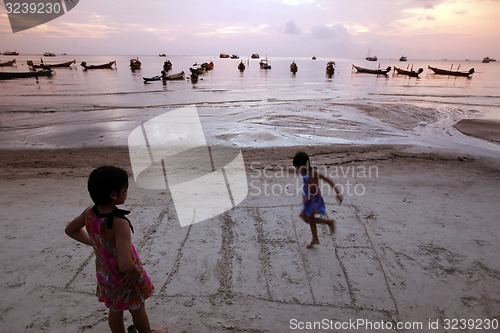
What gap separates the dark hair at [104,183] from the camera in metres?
1.79

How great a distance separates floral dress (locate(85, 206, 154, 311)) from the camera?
1.94 m

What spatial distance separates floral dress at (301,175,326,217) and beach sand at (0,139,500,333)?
1.86ft

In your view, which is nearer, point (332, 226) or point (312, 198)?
point (312, 198)

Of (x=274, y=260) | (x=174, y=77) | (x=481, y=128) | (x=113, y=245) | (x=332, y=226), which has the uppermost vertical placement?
(x=113, y=245)

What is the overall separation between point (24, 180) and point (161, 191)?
3.32m

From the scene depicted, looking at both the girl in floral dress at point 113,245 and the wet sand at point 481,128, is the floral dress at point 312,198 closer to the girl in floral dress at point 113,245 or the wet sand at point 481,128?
the girl in floral dress at point 113,245

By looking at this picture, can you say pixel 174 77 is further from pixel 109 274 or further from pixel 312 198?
pixel 109 274

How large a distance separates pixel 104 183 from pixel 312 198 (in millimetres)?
2639

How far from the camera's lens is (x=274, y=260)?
3.73 meters

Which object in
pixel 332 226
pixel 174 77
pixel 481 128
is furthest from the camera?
pixel 174 77

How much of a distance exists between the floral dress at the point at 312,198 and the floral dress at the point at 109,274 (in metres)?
2.22

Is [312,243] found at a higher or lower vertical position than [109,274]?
lower

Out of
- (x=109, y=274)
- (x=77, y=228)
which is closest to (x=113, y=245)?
(x=109, y=274)

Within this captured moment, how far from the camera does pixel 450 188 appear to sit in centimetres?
598
